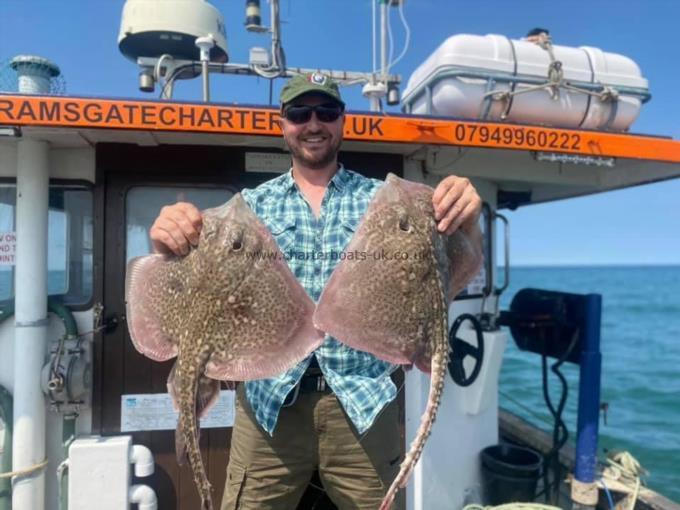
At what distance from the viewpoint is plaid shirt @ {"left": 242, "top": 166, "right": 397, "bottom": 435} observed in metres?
2.17

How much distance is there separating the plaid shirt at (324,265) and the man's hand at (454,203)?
16.3 inches

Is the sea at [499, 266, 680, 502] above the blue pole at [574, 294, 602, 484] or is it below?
below

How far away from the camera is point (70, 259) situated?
12.8 feet

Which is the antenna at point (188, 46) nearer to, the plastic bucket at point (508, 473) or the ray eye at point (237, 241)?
the ray eye at point (237, 241)

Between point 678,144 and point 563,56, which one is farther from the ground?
point 563,56

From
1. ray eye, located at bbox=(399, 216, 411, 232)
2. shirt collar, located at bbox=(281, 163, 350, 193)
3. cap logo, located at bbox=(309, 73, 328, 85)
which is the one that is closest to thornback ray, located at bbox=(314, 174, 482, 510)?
Answer: ray eye, located at bbox=(399, 216, 411, 232)

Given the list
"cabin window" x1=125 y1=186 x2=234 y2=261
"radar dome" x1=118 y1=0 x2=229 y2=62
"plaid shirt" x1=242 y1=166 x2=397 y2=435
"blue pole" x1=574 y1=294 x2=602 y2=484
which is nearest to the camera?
"plaid shirt" x1=242 y1=166 x2=397 y2=435

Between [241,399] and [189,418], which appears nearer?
[189,418]

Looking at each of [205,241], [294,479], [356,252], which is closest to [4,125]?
[205,241]

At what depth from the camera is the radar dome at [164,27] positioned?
423 centimetres

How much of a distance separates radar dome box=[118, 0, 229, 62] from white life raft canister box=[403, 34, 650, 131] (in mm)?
2165

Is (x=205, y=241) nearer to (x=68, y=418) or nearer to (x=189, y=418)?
(x=189, y=418)

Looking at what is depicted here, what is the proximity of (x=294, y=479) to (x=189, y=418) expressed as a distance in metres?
0.70

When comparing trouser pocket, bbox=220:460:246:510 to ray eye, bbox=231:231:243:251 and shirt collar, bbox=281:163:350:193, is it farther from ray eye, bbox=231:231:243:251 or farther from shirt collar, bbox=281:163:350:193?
shirt collar, bbox=281:163:350:193
